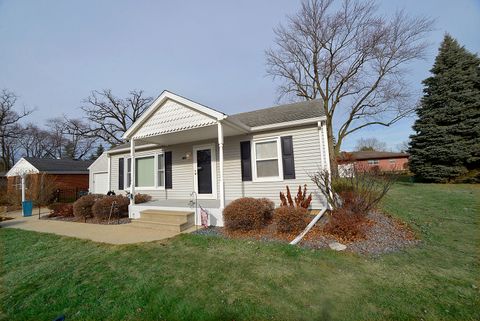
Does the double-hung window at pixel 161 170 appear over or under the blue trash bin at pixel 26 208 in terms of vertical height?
over

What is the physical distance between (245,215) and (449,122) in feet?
59.1

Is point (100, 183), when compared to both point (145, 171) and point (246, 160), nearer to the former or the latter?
point (145, 171)

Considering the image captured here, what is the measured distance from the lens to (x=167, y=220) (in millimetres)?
7258

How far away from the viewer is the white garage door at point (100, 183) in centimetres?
1508

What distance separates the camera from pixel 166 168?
1027cm

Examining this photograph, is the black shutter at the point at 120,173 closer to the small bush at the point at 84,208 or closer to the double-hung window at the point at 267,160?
the small bush at the point at 84,208

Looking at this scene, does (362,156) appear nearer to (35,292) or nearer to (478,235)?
(478,235)

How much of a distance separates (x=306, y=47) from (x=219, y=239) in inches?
806

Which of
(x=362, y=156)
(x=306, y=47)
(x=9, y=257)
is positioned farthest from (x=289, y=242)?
(x=362, y=156)

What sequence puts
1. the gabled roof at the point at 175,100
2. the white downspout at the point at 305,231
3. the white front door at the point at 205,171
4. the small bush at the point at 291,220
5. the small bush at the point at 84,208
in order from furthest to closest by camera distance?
1. the white front door at the point at 205,171
2. the small bush at the point at 84,208
3. the gabled roof at the point at 175,100
4. the small bush at the point at 291,220
5. the white downspout at the point at 305,231

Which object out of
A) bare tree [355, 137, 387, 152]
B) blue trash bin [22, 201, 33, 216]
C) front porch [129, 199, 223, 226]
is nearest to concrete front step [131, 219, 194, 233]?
front porch [129, 199, 223, 226]

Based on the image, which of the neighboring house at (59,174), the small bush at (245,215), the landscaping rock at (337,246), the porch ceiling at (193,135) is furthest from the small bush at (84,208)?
the neighboring house at (59,174)

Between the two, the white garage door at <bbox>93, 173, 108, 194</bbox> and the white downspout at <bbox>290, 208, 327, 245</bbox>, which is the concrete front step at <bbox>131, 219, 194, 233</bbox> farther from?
the white garage door at <bbox>93, 173, 108, 194</bbox>

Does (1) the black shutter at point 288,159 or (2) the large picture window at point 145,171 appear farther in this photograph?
(2) the large picture window at point 145,171
